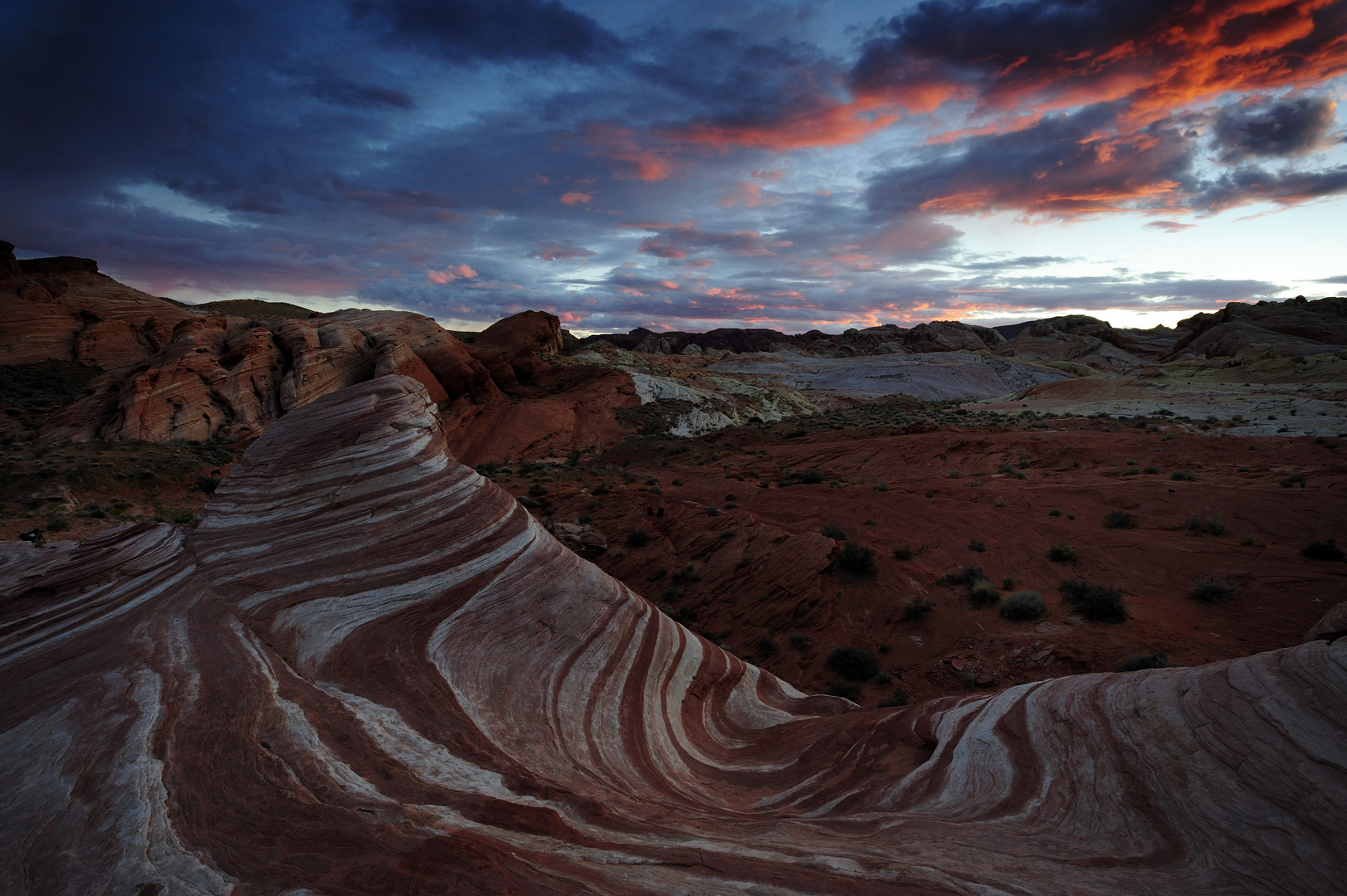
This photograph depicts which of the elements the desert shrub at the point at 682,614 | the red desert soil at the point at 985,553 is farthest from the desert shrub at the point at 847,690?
the desert shrub at the point at 682,614

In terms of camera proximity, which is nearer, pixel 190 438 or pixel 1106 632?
pixel 1106 632

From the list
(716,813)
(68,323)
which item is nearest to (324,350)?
(68,323)

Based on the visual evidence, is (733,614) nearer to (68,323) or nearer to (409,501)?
(409,501)

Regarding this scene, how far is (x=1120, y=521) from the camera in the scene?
15680 millimetres

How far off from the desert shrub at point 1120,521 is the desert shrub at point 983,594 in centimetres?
614

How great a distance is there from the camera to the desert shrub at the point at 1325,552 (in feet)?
40.7

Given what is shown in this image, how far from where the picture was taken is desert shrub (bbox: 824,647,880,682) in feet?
34.8

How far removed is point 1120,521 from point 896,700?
10.8 m

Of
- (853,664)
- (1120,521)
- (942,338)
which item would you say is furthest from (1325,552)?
(942,338)

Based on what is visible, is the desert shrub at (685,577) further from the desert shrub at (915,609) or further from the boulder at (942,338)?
the boulder at (942,338)

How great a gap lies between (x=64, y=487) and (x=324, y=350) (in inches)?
732

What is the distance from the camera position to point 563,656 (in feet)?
21.1

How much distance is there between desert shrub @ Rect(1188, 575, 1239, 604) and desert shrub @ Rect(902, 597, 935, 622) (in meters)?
4.91

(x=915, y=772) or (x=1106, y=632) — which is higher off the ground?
(x=915, y=772)
